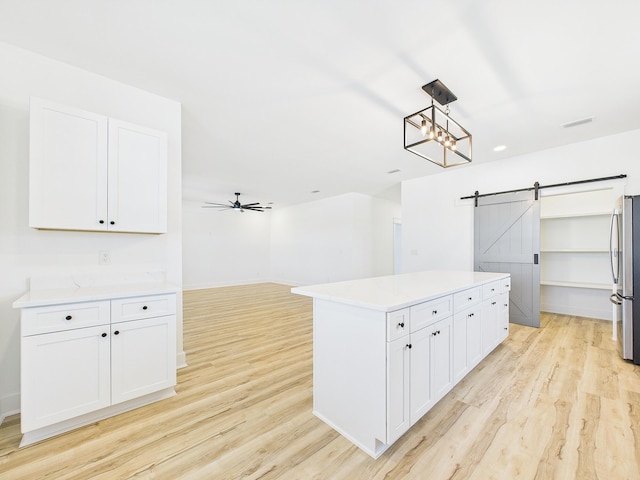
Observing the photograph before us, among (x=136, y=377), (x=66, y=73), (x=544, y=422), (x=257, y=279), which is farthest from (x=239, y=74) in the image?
(x=257, y=279)

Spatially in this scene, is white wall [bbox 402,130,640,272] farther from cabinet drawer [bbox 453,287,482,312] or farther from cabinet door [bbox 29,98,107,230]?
cabinet door [bbox 29,98,107,230]

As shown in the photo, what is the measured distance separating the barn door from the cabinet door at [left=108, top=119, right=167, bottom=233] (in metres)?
4.83

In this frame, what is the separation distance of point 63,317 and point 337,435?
1931 millimetres

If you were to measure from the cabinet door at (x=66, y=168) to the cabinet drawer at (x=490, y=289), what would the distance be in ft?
11.3

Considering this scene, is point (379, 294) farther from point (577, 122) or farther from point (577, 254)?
point (577, 254)

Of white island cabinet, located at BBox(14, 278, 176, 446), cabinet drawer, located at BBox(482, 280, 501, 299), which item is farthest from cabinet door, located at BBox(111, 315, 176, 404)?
cabinet drawer, located at BBox(482, 280, 501, 299)

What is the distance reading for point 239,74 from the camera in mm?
2312

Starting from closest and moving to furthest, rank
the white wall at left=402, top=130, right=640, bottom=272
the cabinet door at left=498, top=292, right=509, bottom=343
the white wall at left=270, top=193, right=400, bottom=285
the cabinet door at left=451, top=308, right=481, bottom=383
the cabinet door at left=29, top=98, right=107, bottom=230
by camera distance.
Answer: the cabinet door at left=29, top=98, right=107, bottom=230 → the cabinet door at left=451, top=308, right=481, bottom=383 → the cabinet door at left=498, top=292, right=509, bottom=343 → the white wall at left=402, top=130, right=640, bottom=272 → the white wall at left=270, top=193, right=400, bottom=285

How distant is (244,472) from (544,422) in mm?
2020

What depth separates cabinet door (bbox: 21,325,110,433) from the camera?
163cm

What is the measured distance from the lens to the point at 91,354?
1811mm

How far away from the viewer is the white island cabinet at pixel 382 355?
1540 millimetres

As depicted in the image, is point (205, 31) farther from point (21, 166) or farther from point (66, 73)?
point (21, 166)

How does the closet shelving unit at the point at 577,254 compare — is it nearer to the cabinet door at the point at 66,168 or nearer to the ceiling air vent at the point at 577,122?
the ceiling air vent at the point at 577,122
